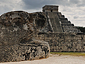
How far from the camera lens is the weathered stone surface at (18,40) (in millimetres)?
5453

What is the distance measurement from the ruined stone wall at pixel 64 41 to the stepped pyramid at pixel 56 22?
1522 cm

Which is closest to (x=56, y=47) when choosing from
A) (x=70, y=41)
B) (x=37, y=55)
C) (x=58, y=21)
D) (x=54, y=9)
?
(x=70, y=41)

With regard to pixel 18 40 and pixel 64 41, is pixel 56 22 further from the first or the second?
pixel 18 40

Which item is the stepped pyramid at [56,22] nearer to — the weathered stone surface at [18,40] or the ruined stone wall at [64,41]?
the ruined stone wall at [64,41]

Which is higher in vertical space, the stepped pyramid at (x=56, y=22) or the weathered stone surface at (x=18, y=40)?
the stepped pyramid at (x=56, y=22)

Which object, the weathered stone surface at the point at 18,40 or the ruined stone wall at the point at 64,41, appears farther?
the ruined stone wall at the point at 64,41

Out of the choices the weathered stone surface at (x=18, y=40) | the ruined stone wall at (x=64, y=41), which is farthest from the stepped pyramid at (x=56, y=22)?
the weathered stone surface at (x=18, y=40)

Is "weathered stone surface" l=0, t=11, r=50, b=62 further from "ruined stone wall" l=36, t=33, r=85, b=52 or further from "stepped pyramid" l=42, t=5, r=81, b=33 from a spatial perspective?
"stepped pyramid" l=42, t=5, r=81, b=33

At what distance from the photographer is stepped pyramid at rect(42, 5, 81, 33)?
26931 millimetres

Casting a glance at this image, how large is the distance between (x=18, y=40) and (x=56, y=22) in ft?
83.7

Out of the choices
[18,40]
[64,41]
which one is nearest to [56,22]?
[64,41]

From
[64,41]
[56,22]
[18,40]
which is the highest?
[56,22]

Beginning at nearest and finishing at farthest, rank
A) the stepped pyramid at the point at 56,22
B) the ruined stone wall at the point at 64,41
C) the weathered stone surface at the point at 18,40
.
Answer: the weathered stone surface at the point at 18,40 < the ruined stone wall at the point at 64,41 < the stepped pyramid at the point at 56,22

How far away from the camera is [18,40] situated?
570 centimetres
